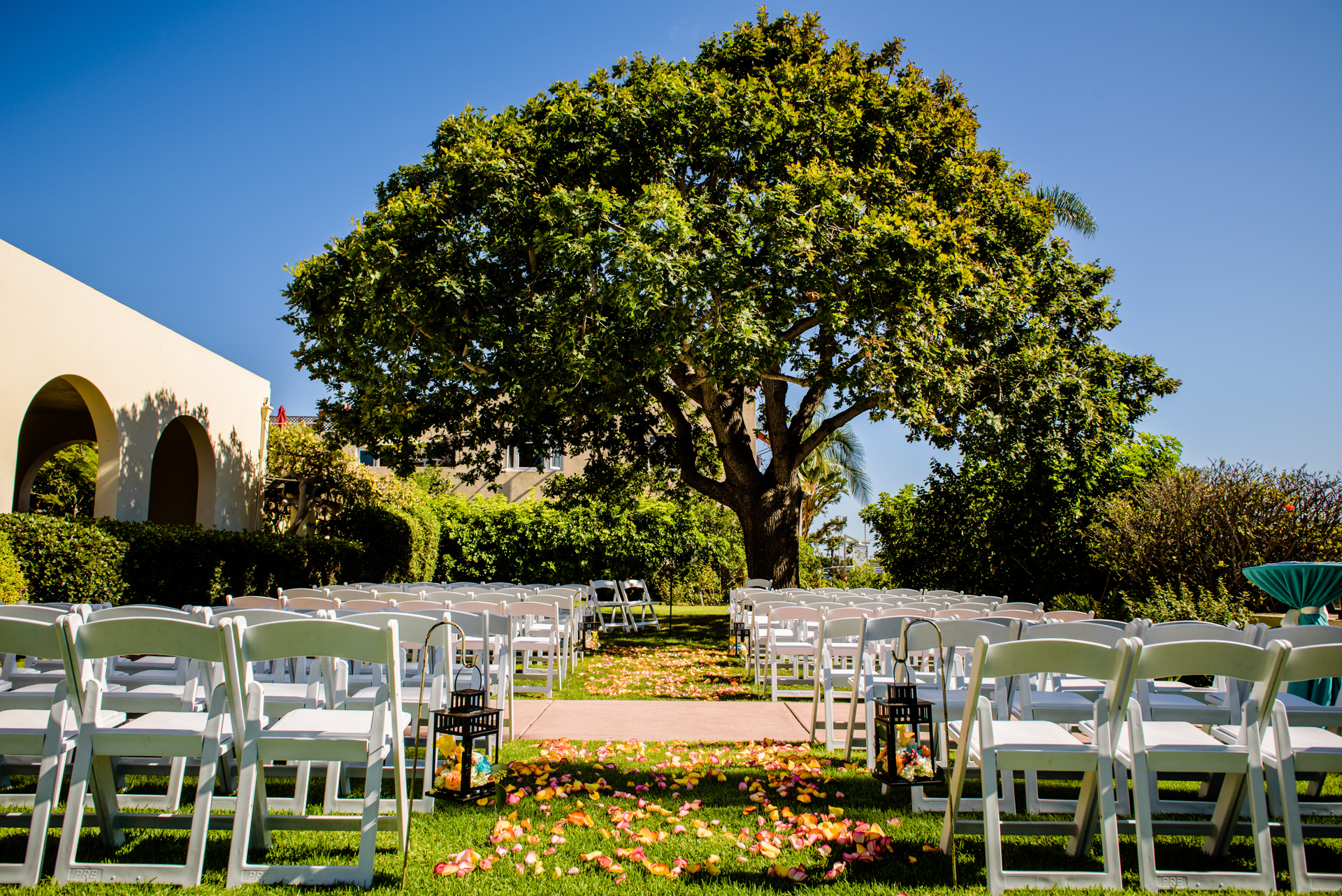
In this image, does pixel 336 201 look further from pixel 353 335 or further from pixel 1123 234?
pixel 1123 234

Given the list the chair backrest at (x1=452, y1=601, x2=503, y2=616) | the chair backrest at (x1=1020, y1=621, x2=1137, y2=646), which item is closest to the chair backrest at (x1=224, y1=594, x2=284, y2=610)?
the chair backrest at (x1=452, y1=601, x2=503, y2=616)

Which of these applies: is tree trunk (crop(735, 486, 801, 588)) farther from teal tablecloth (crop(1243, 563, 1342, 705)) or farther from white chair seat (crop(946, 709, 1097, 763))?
white chair seat (crop(946, 709, 1097, 763))

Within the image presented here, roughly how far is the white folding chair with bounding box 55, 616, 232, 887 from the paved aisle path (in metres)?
2.89

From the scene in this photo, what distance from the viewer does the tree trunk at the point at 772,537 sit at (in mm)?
14617

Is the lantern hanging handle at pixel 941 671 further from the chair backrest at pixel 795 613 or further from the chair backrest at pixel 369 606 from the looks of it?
the chair backrest at pixel 369 606

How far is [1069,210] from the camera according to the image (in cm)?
2448

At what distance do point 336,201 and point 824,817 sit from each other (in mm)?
12948

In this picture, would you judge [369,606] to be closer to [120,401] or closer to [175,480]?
[120,401]

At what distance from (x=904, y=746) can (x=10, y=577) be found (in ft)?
27.4

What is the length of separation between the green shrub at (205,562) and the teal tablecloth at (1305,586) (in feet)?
36.1

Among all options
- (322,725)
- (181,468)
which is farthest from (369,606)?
(181,468)

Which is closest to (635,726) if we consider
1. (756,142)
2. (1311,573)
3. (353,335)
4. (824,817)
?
(824,817)

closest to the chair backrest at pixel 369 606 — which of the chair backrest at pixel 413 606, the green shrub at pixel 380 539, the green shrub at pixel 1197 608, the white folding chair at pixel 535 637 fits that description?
the chair backrest at pixel 413 606

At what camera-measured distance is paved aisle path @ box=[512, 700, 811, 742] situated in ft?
19.3
